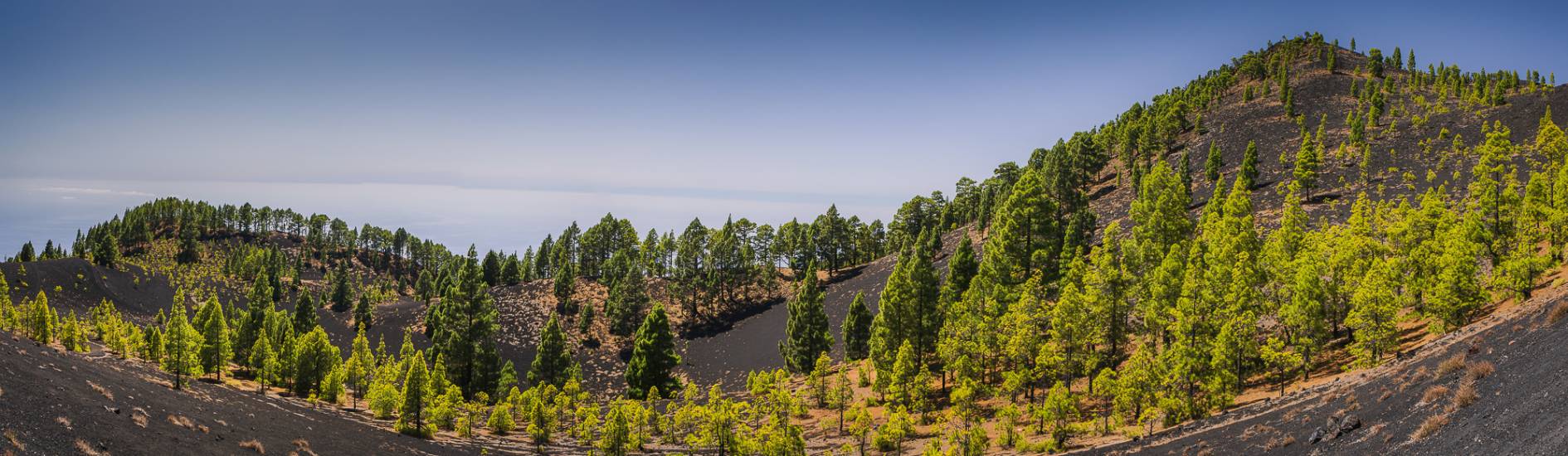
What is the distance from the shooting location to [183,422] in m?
33.9

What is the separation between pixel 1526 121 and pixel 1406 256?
9131 cm

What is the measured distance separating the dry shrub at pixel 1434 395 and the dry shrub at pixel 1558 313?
761cm

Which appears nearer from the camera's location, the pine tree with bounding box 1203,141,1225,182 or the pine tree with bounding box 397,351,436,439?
the pine tree with bounding box 397,351,436,439

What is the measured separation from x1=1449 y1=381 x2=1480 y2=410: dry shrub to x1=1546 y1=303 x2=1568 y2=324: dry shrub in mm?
8002

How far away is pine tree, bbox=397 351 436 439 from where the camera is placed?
4553cm

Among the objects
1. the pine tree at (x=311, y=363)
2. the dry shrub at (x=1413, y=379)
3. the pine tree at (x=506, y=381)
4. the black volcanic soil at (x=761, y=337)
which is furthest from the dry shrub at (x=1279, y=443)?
the pine tree at (x=311, y=363)

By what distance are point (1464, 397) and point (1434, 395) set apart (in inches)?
64.5

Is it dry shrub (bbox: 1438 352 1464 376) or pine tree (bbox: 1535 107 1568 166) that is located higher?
pine tree (bbox: 1535 107 1568 166)

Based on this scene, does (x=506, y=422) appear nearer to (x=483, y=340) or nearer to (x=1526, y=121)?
(x=483, y=340)

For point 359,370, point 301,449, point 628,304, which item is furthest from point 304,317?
point 301,449

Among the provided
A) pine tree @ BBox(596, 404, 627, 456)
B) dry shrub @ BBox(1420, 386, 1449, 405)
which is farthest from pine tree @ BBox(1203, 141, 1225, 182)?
pine tree @ BBox(596, 404, 627, 456)

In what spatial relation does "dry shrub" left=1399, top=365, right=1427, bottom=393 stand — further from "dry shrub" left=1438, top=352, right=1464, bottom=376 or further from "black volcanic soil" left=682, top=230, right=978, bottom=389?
"black volcanic soil" left=682, top=230, right=978, bottom=389

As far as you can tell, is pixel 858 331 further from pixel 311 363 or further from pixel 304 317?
pixel 304 317

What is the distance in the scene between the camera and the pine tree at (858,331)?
6438 centimetres
